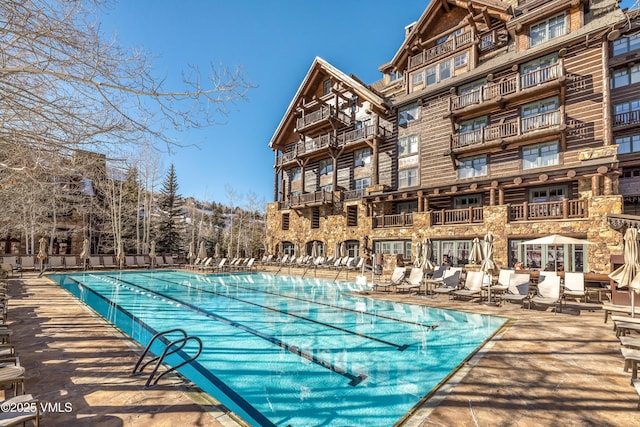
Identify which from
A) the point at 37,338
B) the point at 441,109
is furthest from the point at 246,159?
the point at 37,338

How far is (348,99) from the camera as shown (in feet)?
78.8

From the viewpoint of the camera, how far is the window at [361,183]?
2223 centimetres

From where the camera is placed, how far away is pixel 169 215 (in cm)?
3148

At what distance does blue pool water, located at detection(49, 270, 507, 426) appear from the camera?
389cm

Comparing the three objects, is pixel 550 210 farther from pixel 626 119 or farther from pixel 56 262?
pixel 56 262

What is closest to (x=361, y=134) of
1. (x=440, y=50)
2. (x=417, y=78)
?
(x=417, y=78)

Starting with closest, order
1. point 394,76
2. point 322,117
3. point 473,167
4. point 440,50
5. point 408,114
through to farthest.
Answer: point 473,167 < point 440,50 < point 408,114 < point 322,117 < point 394,76

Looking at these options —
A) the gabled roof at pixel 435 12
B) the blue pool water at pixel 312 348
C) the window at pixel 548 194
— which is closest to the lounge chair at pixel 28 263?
the blue pool water at pixel 312 348

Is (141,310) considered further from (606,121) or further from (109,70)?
(606,121)

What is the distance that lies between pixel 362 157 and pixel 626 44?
14947 mm

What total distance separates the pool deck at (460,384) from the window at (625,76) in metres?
16.4

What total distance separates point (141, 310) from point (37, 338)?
12.1 ft

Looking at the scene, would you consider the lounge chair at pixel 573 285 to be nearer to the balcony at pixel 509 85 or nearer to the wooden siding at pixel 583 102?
the wooden siding at pixel 583 102

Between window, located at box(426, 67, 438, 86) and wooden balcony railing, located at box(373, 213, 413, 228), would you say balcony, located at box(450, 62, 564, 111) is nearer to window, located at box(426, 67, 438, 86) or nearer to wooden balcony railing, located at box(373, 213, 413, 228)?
window, located at box(426, 67, 438, 86)
